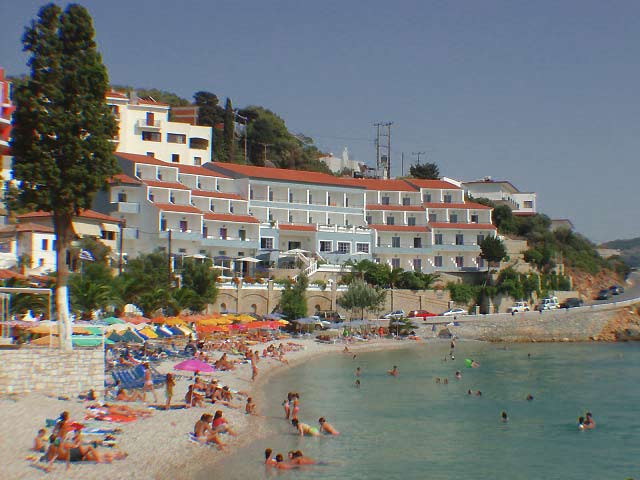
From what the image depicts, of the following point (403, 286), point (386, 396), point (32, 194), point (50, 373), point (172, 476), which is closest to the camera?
point (172, 476)

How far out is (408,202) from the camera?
76062mm

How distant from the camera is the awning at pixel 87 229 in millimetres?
50312

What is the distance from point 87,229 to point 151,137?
79.6 feet

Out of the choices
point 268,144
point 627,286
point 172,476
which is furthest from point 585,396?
point 268,144

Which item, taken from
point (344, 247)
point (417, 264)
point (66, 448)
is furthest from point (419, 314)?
point (66, 448)

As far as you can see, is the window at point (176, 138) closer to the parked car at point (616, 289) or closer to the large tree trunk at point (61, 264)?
the parked car at point (616, 289)

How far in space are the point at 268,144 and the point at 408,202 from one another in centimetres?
2480

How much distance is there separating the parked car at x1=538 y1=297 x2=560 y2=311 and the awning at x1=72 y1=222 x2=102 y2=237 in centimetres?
3786

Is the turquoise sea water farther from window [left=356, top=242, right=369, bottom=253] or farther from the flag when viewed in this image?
window [left=356, top=242, right=369, bottom=253]

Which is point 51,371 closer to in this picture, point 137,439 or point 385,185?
point 137,439

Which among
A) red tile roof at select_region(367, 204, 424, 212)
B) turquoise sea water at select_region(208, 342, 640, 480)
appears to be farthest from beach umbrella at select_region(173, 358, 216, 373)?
red tile roof at select_region(367, 204, 424, 212)

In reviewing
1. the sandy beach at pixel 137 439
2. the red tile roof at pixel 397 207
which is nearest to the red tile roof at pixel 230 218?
the red tile roof at pixel 397 207

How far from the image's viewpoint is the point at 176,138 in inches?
2972

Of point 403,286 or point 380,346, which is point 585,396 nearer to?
point 380,346
